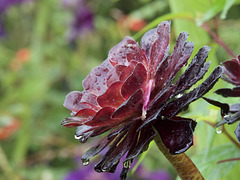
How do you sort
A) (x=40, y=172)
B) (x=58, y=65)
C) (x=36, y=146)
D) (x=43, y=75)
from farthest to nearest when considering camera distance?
(x=58, y=65) < (x=36, y=146) < (x=43, y=75) < (x=40, y=172)

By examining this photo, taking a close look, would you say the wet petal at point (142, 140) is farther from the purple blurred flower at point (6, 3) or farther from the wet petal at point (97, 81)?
the purple blurred flower at point (6, 3)

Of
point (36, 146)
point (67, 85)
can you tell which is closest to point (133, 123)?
point (36, 146)

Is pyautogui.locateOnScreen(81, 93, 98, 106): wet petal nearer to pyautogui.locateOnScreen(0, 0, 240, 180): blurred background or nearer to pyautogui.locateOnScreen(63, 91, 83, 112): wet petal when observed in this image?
pyautogui.locateOnScreen(63, 91, 83, 112): wet petal

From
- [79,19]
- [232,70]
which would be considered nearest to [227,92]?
[232,70]

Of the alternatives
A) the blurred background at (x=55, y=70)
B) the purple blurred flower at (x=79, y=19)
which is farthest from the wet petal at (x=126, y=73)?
the purple blurred flower at (x=79, y=19)

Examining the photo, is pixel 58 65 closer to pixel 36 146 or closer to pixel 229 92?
pixel 36 146

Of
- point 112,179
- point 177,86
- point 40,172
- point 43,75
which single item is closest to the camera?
point 177,86
